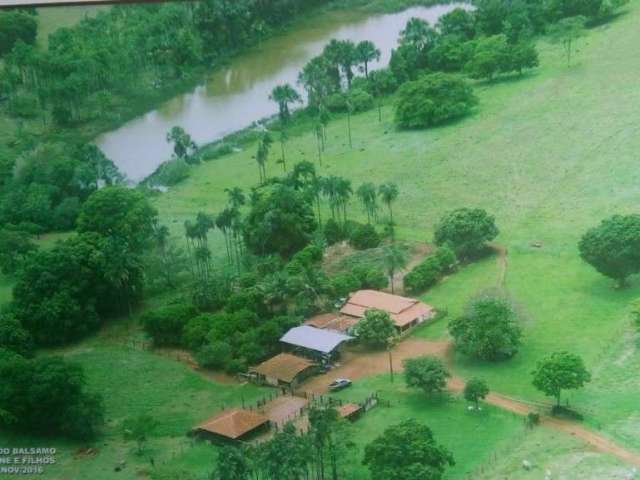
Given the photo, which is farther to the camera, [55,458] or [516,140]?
[516,140]

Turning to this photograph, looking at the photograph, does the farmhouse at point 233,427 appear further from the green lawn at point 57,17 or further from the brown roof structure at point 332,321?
the green lawn at point 57,17

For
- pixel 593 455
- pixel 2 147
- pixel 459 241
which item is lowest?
pixel 593 455

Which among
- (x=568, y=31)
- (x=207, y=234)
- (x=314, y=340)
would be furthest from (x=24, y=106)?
(x=568, y=31)

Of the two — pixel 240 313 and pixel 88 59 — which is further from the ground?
pixel 88 59

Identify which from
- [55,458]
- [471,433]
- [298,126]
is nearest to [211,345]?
[55,458]

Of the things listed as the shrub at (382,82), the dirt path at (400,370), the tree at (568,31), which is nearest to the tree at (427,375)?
the dirt path at (400,370)

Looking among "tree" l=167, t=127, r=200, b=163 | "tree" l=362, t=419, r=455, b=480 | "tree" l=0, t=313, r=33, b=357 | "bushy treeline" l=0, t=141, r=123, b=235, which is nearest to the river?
"tree" l=167, t=127, r=200, b=163

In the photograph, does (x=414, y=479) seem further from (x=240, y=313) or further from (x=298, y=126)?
(x=298, y=126)
